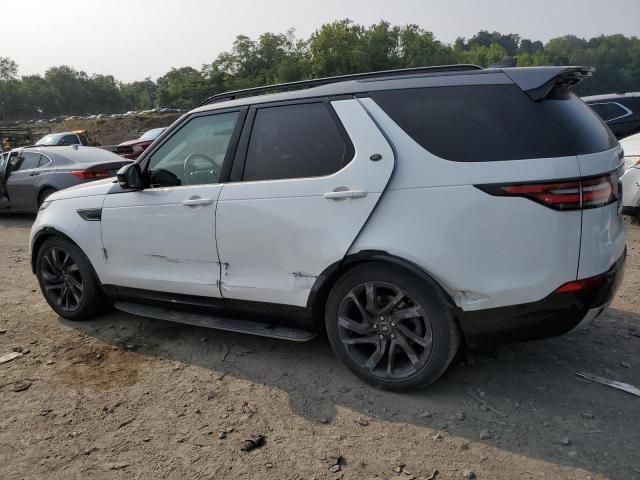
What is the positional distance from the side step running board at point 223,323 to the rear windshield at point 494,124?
4.73 ft

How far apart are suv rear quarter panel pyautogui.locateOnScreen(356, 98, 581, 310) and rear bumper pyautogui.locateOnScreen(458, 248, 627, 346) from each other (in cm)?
5

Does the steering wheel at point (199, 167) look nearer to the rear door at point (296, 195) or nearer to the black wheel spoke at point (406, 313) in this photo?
the rear door at point (296, 195)

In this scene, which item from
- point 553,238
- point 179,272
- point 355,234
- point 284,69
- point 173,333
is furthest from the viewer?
point 284,69

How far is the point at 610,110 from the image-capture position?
1117 centimetres

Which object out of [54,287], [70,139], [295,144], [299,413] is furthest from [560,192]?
[70,139]

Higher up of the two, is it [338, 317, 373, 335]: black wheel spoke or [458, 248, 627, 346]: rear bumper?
[458, 248, 627, 346]: rear bumper

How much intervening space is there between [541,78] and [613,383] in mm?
1846

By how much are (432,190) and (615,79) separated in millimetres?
155767

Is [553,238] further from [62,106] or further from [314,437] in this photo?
[62,106]

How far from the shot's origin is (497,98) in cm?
277

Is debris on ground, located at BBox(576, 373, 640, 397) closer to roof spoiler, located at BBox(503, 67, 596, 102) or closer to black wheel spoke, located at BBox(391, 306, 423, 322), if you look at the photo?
black wheel spoke, located at BBox(391, 306, 423, 322)

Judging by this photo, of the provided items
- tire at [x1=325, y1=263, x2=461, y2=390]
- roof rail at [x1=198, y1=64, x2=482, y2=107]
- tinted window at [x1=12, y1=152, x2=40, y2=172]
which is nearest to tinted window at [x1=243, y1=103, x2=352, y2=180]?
roof rail at [x1=198, y1=64, x2=482, y2=107]

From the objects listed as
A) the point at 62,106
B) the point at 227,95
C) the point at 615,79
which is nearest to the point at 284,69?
the point at 62,106

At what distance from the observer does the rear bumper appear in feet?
8.77
